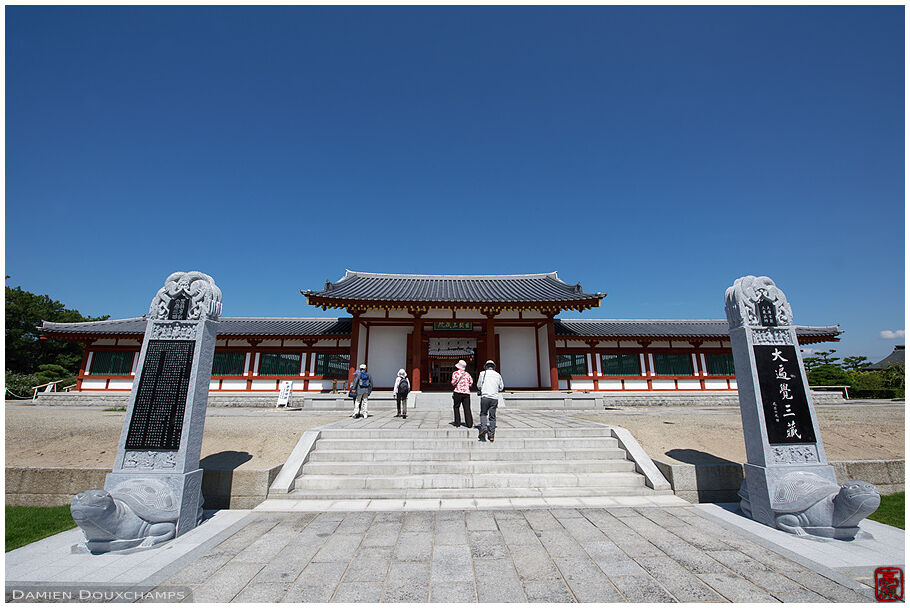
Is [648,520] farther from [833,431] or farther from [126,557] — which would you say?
[833,431]

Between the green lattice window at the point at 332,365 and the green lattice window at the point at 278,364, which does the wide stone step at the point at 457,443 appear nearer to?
the green lattice window at the point at 332,365

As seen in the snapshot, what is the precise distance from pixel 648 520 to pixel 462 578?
2860 mm

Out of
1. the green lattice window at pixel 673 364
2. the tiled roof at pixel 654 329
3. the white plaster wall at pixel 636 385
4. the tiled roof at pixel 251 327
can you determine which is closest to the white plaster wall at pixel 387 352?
the tiled roof at pixel 251 327

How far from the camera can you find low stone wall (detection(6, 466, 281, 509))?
5.57 m

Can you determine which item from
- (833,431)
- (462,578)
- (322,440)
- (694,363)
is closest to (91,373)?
(322,440)

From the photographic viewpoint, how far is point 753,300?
5566 mm

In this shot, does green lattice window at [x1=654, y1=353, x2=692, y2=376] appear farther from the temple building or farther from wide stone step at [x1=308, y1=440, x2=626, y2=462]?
wide stone step at [x1=308, y1=440, x2=626, y2=462]

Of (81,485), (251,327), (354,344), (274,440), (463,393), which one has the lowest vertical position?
(81,485)

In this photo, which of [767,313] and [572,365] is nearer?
[767,313]

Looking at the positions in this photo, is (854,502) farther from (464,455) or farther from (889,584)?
(464,455)

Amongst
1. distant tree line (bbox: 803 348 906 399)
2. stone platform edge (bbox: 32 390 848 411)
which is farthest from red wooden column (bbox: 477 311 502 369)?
distant tree line (bbox: 803 348 906 399)

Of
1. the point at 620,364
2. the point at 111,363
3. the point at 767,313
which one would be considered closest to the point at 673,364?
the point at 620,364

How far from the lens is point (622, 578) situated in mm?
3541

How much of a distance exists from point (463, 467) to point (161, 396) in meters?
4.78
